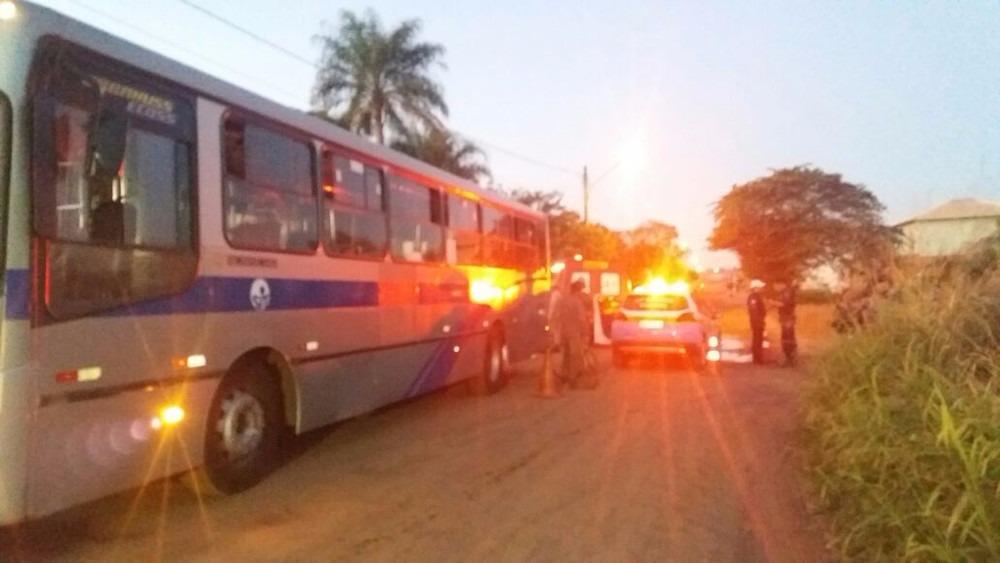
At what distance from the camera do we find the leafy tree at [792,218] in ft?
120

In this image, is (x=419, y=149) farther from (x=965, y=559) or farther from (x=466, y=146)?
(x=965, y=559)

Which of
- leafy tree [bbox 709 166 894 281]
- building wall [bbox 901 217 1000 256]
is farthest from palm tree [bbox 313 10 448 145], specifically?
building wall [bbox 901 217 1000 256]

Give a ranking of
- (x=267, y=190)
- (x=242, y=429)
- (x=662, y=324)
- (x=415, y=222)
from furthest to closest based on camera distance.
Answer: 1. (x=662, y=324)
2. (x=415, y=222)
3. (x=267, y=190)
4. (x=242, y=429)

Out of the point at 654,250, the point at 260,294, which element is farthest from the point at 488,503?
the point at 654,250

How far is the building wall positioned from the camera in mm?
10000

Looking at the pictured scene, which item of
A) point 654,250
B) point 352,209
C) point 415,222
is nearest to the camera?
point 352,209

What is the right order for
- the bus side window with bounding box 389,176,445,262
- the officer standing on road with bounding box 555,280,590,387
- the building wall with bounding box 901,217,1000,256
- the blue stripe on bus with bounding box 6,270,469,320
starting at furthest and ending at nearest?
the officer standing on road with bounding box 555,280,590,387, the bus side window with bounding box 389,176,445,262, the building wall with bounding box 901,217,1000,256, the blue stripe on bus with bounding box 6,270,469,320

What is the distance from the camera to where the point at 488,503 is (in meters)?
7.55

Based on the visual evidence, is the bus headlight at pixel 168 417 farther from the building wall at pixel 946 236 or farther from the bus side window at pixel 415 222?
the building wall at pixel 946 236

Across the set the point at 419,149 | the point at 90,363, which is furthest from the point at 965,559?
the point at 419,149

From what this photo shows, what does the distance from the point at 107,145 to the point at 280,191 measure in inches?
103

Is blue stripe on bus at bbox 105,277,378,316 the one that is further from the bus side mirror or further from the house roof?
the house roof

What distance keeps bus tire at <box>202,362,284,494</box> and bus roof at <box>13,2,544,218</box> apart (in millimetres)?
2180

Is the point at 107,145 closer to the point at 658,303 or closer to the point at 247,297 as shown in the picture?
the point at 247,297
